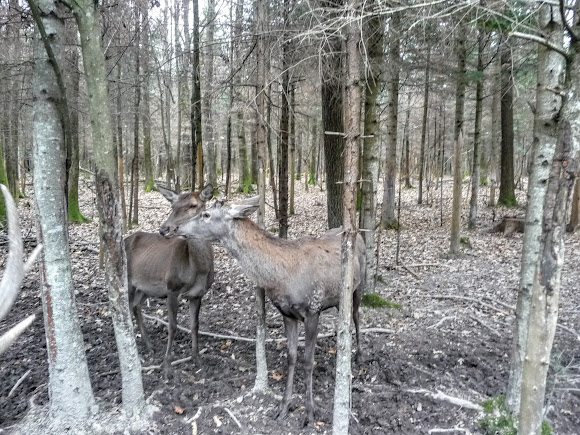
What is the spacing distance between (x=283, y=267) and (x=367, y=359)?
5.70ft

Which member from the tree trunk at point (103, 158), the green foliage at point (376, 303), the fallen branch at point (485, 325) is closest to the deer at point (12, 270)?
the tree trunk at point (103, 158)

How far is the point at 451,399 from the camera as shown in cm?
423

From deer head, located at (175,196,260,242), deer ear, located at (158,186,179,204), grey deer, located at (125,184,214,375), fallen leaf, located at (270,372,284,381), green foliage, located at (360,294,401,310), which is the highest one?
deer ear, located at (158,186,179,204)

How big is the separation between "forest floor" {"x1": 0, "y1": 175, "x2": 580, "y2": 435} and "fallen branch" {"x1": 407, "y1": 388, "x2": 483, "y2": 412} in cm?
2

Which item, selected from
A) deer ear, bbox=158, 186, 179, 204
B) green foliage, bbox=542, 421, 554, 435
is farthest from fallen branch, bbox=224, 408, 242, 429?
green foliage, bbox=542, 421, 554, 435

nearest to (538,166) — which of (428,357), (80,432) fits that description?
(428,357)

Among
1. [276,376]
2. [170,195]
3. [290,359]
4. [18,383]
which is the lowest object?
[276,376]

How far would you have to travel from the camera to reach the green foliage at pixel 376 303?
6.69m

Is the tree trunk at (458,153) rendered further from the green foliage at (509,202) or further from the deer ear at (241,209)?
the green foliage at (509,202)

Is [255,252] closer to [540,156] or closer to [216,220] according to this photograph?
[216,220]

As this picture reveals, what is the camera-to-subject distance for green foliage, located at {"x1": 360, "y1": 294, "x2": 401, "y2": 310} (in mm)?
6688

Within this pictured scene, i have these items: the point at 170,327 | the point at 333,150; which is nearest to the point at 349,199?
the point at 170,327

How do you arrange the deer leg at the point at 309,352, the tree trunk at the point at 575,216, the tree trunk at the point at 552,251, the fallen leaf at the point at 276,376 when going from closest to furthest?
1. the tree trunk at the point at 552,251
2. the deer leg at the point at 309,352
3. the fallen leaf at the point at 276,376
4. the tree trunk at the point at 575,216

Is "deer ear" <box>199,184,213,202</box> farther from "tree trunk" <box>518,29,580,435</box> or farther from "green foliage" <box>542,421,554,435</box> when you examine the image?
"green foliage" <box>542,421,554,435</box>
